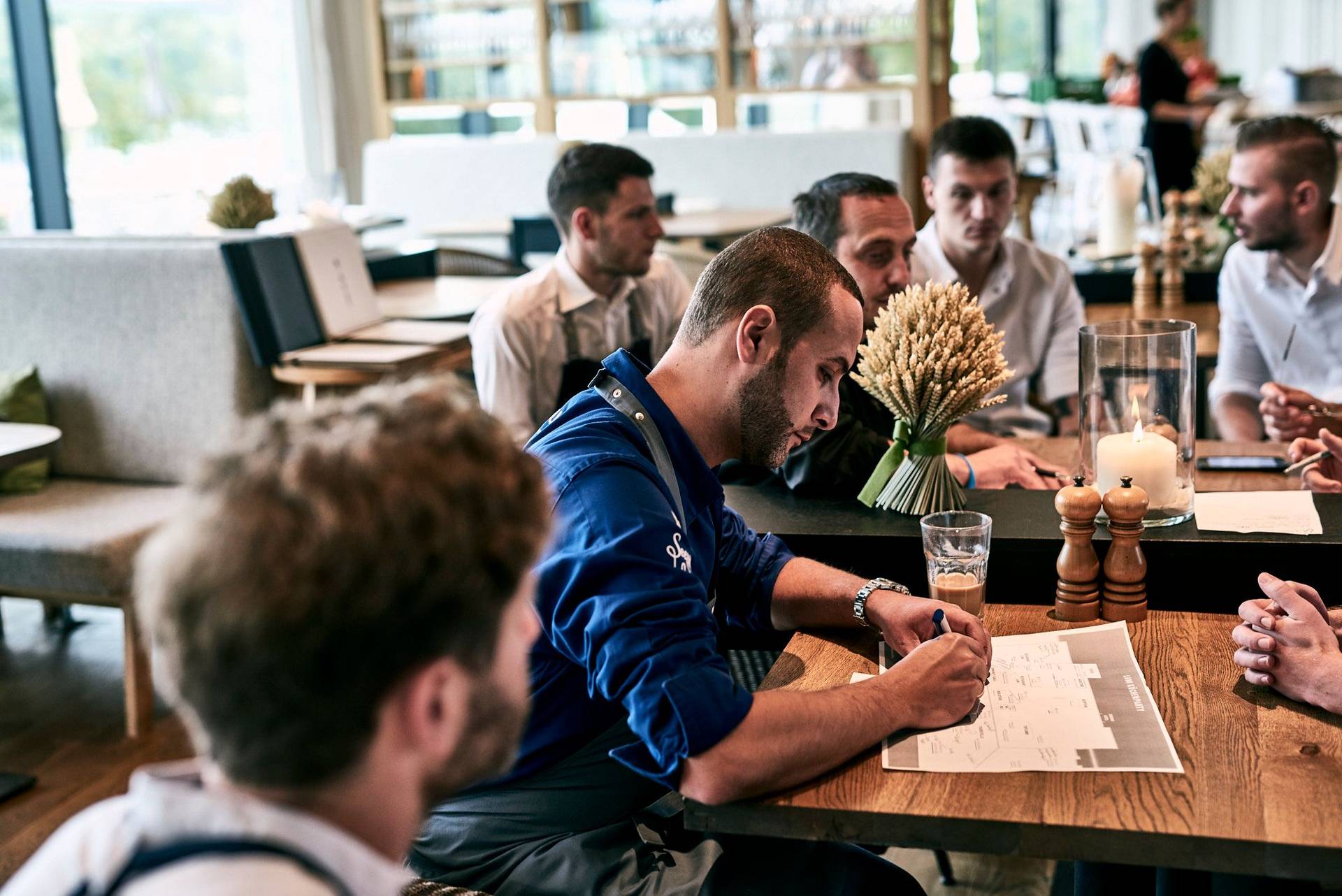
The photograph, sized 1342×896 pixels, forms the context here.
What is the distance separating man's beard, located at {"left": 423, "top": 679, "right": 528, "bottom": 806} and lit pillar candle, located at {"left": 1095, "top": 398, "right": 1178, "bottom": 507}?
47.3 inches

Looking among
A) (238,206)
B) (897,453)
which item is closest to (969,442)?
(897,453)

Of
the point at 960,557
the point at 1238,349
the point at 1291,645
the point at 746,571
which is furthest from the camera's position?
the point at 1238,349

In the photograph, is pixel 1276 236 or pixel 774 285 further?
pixel 1276 236

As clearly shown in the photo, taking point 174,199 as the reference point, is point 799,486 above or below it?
below

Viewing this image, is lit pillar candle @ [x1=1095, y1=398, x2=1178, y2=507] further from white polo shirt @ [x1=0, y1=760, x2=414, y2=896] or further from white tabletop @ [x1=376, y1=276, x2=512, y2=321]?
white tabletop @ [x1=376, y1=276, x2=512, y2=321]

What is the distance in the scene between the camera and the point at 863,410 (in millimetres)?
2369

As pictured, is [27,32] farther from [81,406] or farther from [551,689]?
[551,689]

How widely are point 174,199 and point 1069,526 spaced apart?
17.6 feet

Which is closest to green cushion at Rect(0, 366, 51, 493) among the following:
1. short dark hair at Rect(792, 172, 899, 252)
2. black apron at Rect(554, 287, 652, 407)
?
black apron at Rect(554, 287, 652, 407)

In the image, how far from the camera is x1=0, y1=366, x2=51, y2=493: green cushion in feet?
12.1

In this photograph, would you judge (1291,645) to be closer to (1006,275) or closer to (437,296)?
(1006,275)

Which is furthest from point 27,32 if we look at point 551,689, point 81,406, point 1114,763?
point 1114,763

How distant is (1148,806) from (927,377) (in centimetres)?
82

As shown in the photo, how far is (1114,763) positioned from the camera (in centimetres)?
129
